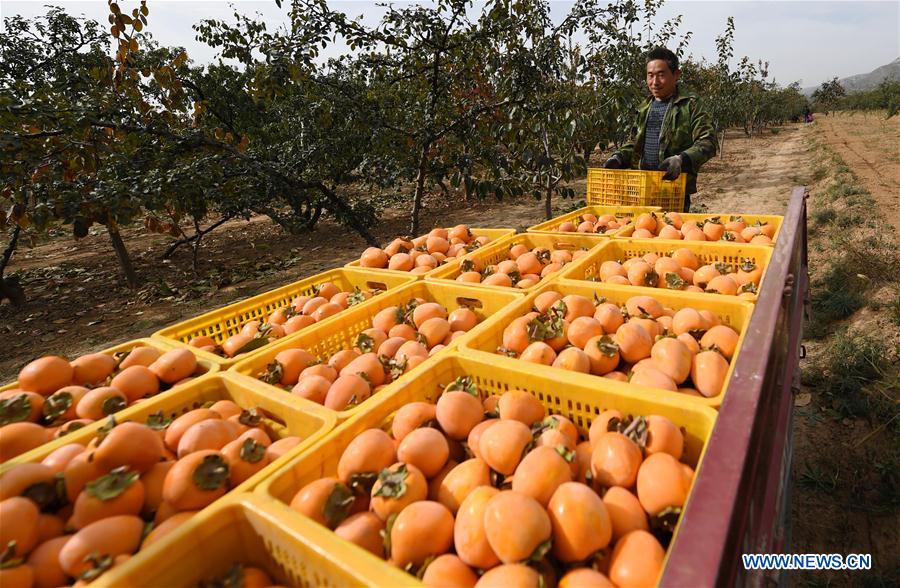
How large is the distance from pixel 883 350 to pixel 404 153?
23.2ft

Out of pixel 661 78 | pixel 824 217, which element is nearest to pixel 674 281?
pixel 661 78

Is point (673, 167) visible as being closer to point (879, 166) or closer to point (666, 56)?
point (666, 56)

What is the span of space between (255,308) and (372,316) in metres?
0.72

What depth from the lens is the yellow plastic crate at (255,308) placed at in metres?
2.21

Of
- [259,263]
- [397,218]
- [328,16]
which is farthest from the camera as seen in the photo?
[397,218]

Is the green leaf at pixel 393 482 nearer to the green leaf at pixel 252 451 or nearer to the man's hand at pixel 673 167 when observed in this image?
the green leaf at pixel 252 451

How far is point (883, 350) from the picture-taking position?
12.4 ft

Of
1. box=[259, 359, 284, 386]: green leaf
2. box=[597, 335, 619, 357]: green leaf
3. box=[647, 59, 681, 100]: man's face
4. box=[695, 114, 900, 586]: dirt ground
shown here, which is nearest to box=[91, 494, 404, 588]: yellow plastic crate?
box=[259, 359, 284, 386]: green leaf

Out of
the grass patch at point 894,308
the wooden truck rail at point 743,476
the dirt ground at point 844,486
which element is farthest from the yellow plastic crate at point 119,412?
the grass patch at point 894,308

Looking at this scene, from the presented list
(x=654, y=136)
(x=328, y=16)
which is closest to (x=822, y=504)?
(x=654, y=136)

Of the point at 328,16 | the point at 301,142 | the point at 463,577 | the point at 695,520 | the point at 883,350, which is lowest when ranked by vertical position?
the point at 883,350

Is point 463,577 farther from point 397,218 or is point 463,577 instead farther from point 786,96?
point 786,96

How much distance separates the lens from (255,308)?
2.65 m

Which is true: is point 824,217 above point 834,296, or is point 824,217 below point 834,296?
above
